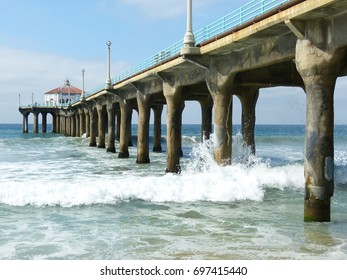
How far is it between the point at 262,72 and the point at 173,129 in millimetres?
5496

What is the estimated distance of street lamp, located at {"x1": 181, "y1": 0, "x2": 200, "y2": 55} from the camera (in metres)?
18.2

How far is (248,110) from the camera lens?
2566cm

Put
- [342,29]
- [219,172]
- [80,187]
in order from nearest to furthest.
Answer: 1. [342,29]
2. [80,187]
3. [219,172]

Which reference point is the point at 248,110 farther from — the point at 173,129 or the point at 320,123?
the point at 320,123

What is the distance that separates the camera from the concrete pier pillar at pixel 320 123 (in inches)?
441

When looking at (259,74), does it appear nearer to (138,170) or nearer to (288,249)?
(138,170)

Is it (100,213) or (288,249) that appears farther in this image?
(100,213)

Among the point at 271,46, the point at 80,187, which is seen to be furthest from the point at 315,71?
the point at 80,187

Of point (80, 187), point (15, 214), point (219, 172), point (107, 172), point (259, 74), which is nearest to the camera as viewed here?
point (15, 214)

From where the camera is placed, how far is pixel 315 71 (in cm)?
1136

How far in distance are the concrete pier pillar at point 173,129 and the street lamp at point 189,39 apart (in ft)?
15.0

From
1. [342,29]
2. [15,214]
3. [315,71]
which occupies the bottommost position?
[15,214]

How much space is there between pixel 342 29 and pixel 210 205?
6.89m

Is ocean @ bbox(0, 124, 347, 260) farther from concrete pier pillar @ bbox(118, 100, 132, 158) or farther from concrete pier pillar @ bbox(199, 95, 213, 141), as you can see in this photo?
concrete pier pillar @ bbox(118, 100, 132, 158)
